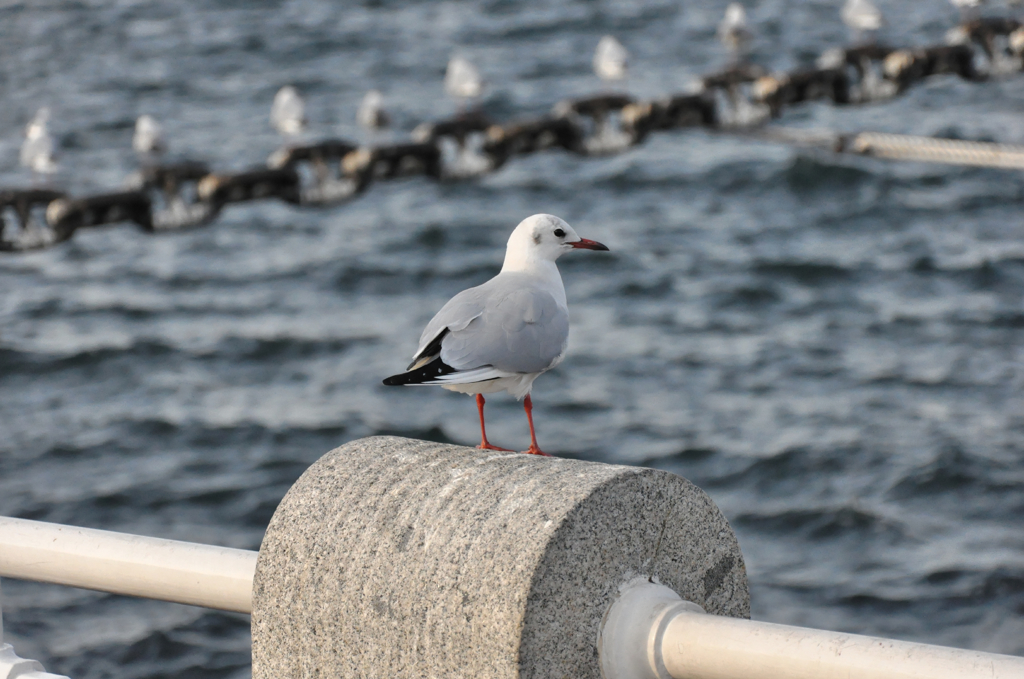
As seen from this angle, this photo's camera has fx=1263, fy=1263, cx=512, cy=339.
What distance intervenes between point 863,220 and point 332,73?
14443 mm

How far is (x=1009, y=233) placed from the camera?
63.0 feet

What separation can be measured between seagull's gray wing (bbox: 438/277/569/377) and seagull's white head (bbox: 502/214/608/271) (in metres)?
0.10

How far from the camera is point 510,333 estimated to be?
13.6 feet

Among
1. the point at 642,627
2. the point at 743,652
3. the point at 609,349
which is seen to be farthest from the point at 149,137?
the point at 743,652

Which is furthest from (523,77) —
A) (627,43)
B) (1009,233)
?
(1009,233)

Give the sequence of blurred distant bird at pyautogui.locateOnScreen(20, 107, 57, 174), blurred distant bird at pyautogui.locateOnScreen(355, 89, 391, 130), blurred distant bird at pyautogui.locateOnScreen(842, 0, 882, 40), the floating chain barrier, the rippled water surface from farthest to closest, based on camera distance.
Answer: blurred distant bird at pyautogui.locateOnScreen(355, 89, 391, 130) → blurred distant bird at pyautogui.locateOnScreen(842, 0, 882, 40) → blurred distant bird at pyautogui.locateOnScreen(20, 107, 57, 174) → the floating chain barrier → the rippled water surface

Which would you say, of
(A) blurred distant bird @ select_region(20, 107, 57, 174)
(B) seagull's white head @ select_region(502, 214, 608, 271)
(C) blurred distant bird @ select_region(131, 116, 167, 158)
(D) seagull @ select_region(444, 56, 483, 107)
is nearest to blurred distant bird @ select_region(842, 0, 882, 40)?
(D) seagull @ select_region(444, 56, 483, 107)

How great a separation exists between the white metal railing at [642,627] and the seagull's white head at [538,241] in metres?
1.44

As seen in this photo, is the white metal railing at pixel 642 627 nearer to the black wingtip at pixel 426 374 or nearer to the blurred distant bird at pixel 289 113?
the black wingtip at pixel 426 374

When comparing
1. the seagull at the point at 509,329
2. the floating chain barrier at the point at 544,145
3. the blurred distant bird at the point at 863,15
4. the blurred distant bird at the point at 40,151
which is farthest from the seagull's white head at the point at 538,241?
the blurred distant bird at the point at 863,15

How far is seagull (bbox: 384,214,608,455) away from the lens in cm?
411

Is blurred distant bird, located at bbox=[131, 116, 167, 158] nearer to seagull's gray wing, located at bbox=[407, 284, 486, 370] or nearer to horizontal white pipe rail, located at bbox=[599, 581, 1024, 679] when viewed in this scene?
seagull's gray wing, located at bbox=[407, 284, 486, 370]

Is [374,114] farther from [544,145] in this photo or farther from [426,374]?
[426,374]

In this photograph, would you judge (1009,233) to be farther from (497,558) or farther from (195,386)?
(497,558)
